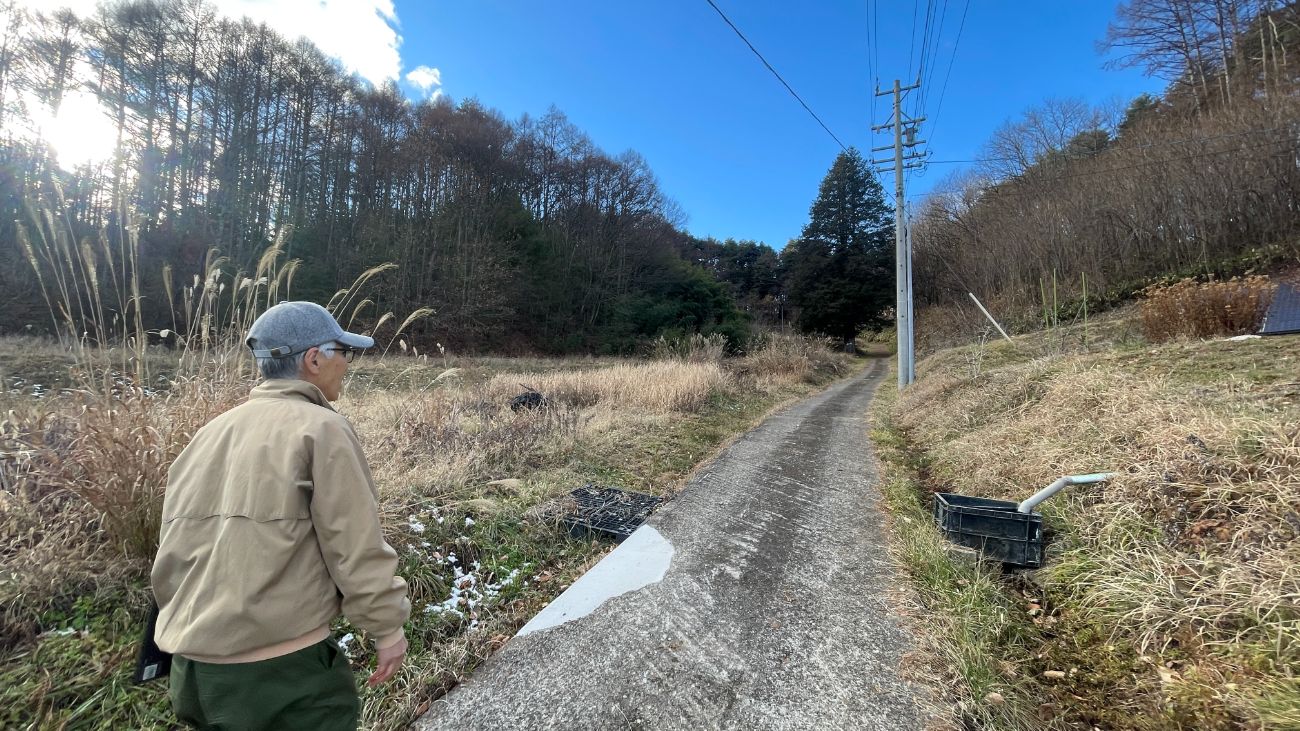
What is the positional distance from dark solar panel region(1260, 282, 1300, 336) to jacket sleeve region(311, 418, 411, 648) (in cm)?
949

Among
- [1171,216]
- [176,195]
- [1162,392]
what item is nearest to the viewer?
[1162,392]

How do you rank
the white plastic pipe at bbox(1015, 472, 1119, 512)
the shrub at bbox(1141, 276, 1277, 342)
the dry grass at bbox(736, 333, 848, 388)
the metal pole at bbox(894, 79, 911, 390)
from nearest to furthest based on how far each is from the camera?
the white plastic pipe at bbox(1015, 472, 1119, 512) → the shrub at bbox(1141, 276, 1277, 342) → the metal pole at bbox(894, 79, 911, 390) → the dry grass at bbox(736, 333, 848, 388)

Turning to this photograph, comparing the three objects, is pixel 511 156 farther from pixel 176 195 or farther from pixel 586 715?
pixel 586 715

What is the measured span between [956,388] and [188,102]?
2676 cm

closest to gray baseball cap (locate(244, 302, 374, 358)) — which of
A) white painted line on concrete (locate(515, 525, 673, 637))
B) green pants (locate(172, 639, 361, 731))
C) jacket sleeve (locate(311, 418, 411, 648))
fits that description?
jacket sleeve (locate(311, 418, 411, 648))

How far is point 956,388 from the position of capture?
7887mm

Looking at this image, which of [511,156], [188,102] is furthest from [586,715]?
[511,156]

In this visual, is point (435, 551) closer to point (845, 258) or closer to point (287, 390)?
point (287, 390)

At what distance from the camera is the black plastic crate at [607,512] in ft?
11.3

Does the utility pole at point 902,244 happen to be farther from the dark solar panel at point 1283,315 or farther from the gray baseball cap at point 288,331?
the gray baseball cap at point 288,331

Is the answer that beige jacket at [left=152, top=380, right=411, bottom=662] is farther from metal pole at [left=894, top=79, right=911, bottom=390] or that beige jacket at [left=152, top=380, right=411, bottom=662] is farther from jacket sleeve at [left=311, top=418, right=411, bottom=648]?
metal pole at [left=894, top=79, right=911, bottom=390]

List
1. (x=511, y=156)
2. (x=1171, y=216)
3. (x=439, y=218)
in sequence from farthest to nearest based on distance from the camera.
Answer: (x=511, y=156) → (x=439, y=218) → (x=1171, y=216)

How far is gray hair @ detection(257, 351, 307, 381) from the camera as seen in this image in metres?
1.33

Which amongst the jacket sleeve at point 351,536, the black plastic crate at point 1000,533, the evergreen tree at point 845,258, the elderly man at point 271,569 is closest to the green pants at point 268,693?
the elderly man at point 271,569
